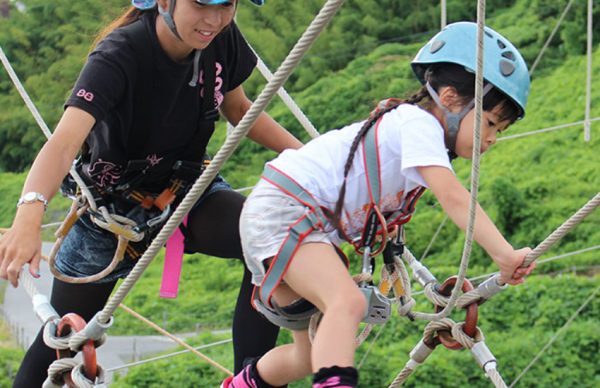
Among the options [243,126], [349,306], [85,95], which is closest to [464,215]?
[349,306]

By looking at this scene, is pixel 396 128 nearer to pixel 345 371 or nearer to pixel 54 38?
pixel 345 371

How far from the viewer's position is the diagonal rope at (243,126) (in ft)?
4.44

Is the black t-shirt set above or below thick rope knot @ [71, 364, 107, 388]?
above

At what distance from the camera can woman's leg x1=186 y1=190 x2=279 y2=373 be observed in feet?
5.98

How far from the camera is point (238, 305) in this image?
1870mm

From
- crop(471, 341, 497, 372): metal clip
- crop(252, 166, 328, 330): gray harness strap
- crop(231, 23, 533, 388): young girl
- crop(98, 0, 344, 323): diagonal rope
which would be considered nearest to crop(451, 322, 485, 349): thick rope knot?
crop(471, 341, 497, 372): metal clip

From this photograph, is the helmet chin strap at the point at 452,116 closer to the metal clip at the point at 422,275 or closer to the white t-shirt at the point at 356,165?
the white t-shirt at the point at 356,165

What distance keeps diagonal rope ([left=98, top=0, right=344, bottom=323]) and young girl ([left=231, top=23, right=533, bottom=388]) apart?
0.36ft

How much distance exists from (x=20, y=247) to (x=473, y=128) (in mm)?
650

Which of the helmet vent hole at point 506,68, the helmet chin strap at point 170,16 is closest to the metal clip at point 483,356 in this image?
the helmet vent hole at point 506,68

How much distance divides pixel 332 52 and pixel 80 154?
379 inches

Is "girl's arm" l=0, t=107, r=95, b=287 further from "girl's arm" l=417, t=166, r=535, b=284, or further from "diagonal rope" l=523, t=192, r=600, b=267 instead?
"diagonal rope" l=523, t=192, r=600, b=267

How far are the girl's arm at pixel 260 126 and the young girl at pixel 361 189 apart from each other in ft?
1.07

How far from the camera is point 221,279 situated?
8.60 metres
